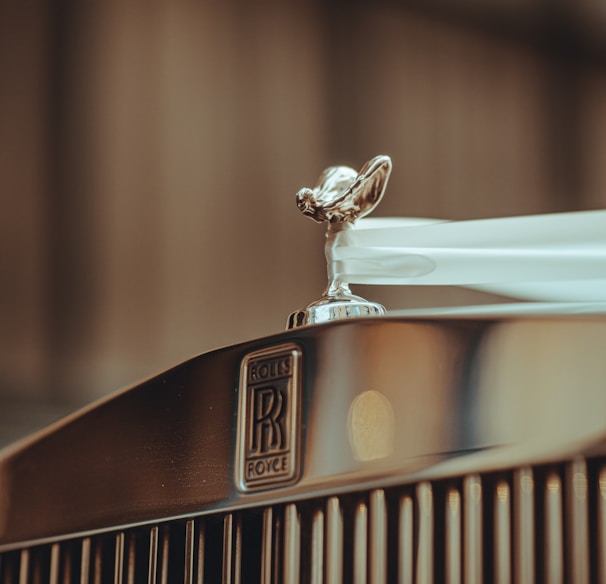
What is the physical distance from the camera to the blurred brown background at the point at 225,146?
74.7 inches

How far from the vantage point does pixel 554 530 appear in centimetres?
35

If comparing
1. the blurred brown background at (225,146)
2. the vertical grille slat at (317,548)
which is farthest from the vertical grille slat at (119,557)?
the blurred brown background at (225,146)

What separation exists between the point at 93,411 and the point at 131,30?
172cm

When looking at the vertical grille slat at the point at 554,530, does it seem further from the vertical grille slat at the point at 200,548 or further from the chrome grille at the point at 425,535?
the vertical grille slat at the point at 200,548

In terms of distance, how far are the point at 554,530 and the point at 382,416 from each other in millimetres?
68

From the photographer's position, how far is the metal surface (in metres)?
0.35

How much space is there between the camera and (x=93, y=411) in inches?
18.2

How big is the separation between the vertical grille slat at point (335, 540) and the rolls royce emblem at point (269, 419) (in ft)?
0.06

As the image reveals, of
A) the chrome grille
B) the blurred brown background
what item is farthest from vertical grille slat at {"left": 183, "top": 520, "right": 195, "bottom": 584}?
the blurred brown background

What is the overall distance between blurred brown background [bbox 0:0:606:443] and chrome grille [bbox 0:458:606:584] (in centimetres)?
138

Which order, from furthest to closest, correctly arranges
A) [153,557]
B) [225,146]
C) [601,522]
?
[225,146] < [153,557] < [601,522]

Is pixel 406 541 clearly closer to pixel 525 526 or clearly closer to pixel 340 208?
pixel 525 526

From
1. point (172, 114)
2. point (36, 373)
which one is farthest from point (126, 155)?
point (36, 373)

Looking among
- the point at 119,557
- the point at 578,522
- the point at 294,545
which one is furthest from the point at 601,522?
the point at 119,557
